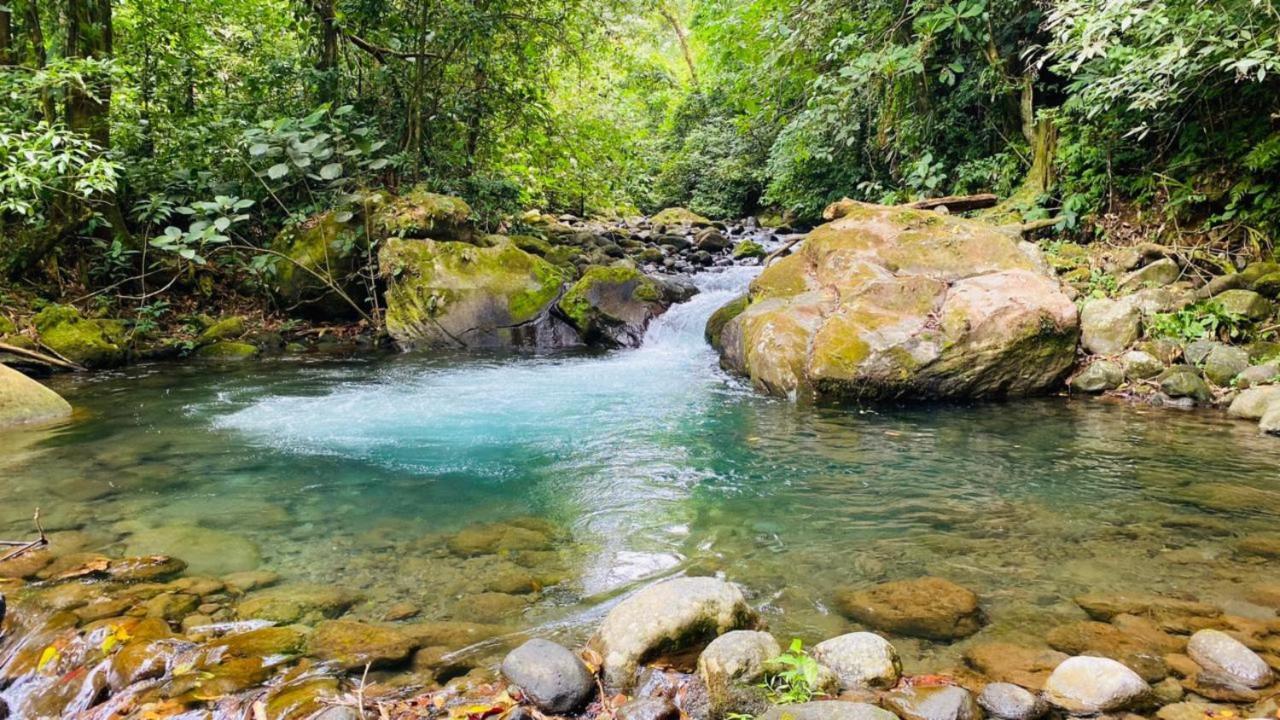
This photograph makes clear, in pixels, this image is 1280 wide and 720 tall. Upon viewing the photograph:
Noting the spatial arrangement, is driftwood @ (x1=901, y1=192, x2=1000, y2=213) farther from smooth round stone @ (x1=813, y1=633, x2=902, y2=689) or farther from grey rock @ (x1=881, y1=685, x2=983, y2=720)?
grey rock @ (x1=881, y1=685, x2=983, y2=720)

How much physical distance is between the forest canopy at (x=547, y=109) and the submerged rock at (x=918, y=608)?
5.29 metres

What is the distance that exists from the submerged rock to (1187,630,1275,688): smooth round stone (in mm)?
691

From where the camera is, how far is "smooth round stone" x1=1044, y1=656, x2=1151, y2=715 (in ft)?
6.88

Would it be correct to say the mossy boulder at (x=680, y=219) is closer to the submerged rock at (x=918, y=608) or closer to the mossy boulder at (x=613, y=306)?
the mossy boulder at (x=613, y=306)

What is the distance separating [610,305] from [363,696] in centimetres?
806

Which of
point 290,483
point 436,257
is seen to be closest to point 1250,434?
point 290,483

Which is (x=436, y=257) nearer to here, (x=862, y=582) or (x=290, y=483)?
(x=290, y=483)

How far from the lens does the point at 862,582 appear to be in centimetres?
305

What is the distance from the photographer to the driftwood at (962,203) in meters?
9.80

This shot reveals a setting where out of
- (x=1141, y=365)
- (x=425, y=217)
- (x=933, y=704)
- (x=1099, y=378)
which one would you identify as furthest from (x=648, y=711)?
(x=425, y=217)

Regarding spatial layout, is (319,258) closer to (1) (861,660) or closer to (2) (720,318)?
(2) (720,318)

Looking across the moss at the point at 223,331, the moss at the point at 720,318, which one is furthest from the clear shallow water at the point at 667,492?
the moss at the point at 223,331

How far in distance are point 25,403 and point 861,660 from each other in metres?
7.13

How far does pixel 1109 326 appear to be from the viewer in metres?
6.89
